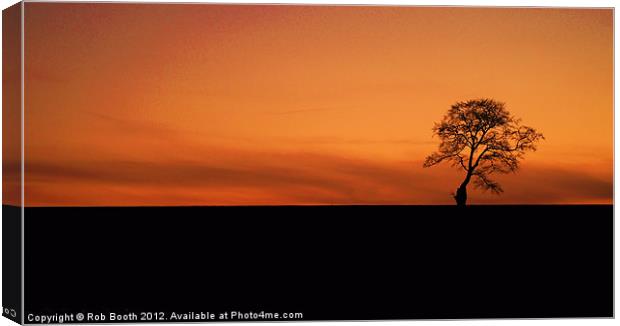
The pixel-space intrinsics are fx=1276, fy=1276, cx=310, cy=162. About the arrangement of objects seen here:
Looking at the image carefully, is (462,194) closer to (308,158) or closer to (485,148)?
(485,148)

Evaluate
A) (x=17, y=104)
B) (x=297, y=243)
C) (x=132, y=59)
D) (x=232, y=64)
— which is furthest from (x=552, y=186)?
(x=17, y=104)

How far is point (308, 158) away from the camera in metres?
12.4

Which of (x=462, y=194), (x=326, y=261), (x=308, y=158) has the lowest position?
(x=326, y=261)

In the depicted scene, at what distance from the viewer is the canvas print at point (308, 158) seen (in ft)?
38.8

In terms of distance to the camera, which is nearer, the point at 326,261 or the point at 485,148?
the point at 326,261

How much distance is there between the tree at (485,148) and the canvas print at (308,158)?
0.02 meters

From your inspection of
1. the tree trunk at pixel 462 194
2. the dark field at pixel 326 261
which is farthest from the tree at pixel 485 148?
the dark field at pixel 326 261

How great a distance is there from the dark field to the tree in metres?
0.34

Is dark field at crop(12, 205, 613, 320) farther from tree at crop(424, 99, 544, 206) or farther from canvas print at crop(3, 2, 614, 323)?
tree at crop(424, 99, 544, 206)

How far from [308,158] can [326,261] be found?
1.02 meters

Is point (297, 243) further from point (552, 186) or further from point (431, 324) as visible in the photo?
point (552, 186)

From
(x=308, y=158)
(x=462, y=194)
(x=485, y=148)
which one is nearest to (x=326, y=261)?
(x=308, y=158)

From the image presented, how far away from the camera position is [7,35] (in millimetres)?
12031

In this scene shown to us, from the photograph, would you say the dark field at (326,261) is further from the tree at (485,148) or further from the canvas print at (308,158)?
the tree at (485,148)
